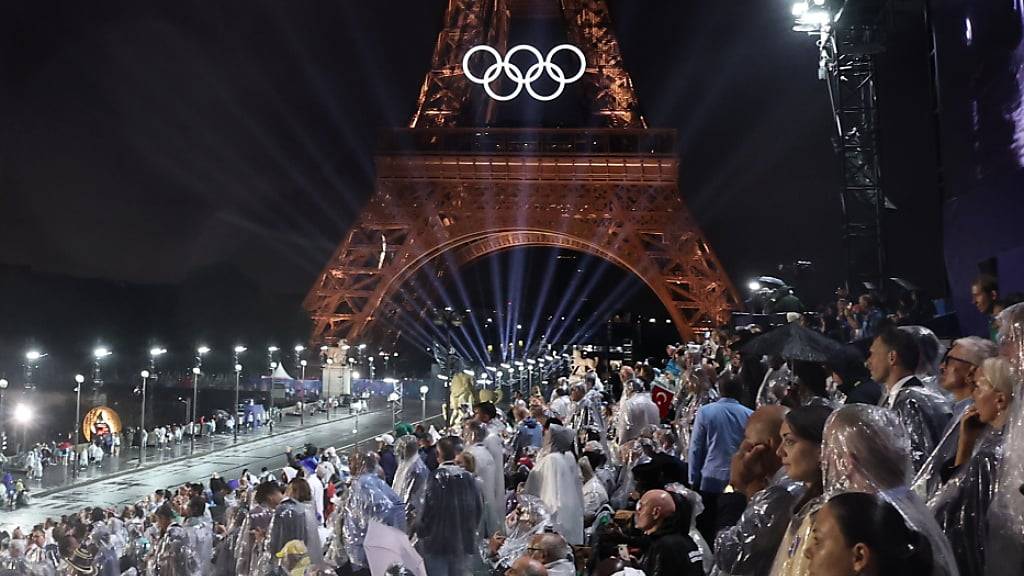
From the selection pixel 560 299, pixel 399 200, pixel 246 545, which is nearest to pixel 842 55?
pixel 246 545

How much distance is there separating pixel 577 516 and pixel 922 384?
317cm

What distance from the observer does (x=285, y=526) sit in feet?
20.0

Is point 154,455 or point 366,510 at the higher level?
point 366,510

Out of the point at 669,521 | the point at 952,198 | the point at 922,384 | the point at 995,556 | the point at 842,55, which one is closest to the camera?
the point at 995,556

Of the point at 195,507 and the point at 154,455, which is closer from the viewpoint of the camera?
the point at 195,507

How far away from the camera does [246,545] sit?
638 cm

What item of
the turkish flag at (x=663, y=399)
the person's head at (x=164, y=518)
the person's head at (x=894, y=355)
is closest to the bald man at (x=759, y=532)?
the person's head at (x=894, y=355)

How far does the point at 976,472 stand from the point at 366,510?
15.5 feet

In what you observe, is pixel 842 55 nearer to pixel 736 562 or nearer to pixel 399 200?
pixel 736 562

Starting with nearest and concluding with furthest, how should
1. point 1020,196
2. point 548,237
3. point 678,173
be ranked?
1. point 1020,196
2. point 678,173
3. point 548,237

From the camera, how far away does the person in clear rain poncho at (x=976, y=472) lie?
2400 millimetres

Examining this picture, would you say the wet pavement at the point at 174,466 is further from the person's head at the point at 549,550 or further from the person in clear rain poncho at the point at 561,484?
the person's head at the point at 549,550

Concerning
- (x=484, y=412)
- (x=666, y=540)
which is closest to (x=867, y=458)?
(x=666, y=540)

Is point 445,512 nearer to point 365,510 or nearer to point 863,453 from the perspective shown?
point 365,510
